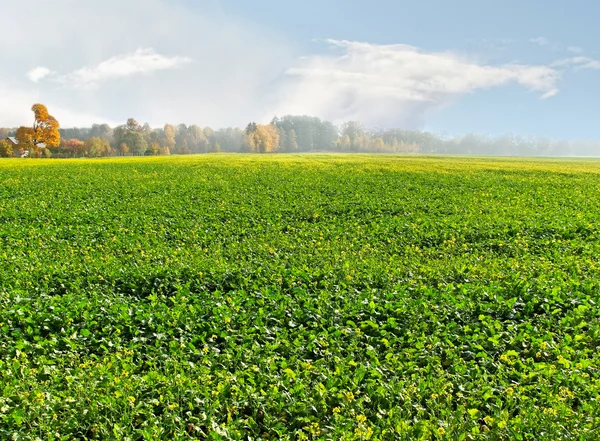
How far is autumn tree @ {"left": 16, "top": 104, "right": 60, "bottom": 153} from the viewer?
92812 mm

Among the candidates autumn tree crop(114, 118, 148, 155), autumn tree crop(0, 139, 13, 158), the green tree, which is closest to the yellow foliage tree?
autumn tree crop(114, 118, 148, 155)

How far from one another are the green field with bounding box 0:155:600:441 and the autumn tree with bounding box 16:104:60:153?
3530 inches

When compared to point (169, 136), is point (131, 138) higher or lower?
lower

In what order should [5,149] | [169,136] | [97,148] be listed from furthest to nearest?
1. [169,136]
2. [97,148]
3. [5,149]

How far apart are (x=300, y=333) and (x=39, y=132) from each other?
104777 millimetres

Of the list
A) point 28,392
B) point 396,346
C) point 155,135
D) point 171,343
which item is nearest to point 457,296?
point 396,346

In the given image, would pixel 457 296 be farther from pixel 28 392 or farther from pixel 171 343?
pixel 28 392

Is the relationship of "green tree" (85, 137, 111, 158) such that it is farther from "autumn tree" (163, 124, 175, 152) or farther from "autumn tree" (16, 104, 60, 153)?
"autumn tree" (163, 124, 175, 152)

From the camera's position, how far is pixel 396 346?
8133 mm

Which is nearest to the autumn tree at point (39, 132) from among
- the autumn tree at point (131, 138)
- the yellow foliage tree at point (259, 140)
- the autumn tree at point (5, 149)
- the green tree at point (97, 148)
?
the autumn tree at point (5, 149)

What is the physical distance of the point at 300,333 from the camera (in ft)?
27.4

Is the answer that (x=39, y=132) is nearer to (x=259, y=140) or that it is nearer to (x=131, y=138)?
(x=131, y=138)

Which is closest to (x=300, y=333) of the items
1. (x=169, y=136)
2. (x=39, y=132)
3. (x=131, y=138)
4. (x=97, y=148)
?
(x=39, y=132)

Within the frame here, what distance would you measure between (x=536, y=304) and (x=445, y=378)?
415 cm
